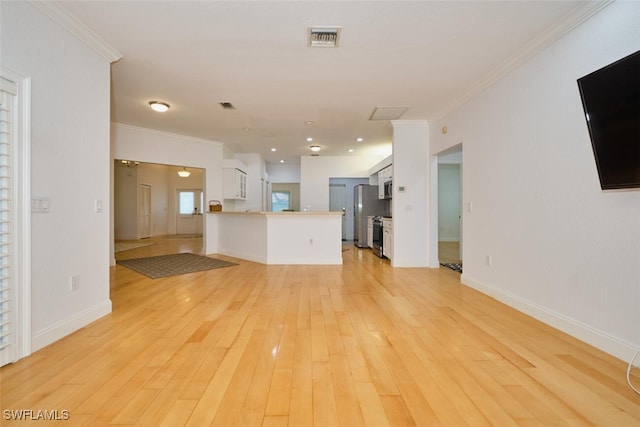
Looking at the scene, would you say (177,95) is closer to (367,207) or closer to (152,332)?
(152,332)

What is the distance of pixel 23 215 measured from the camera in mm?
2023

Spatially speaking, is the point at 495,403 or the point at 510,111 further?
the point at 510,111

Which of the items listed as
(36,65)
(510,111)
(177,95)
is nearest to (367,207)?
(510,111)

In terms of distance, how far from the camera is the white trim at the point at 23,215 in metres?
1.98

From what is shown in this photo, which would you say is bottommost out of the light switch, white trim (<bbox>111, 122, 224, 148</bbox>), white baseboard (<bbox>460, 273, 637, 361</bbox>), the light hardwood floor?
the light hardwood floor

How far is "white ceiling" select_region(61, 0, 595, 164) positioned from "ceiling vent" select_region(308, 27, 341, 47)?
0.23 feet

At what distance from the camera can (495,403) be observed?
1520 millimetres

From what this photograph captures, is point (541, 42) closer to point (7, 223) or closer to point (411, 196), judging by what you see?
point (411, 196)

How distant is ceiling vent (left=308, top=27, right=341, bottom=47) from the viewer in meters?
2.53

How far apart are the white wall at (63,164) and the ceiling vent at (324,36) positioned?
7.02 ft

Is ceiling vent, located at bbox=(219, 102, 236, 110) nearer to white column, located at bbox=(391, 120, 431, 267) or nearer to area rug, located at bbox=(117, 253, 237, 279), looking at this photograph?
area rug, located at bbox=(117, 253, 237, 279)

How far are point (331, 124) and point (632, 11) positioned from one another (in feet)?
12.9

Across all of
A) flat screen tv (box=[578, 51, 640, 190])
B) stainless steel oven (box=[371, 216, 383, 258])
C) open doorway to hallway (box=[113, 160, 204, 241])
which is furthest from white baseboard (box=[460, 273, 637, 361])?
open doorway to hallway (box=[113, 160, 204, 241])

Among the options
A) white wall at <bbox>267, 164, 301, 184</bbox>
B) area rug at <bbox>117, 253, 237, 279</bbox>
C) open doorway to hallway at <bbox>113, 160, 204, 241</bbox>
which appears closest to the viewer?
area rug at <bbox>117, 253, 237, 279</bbox>
